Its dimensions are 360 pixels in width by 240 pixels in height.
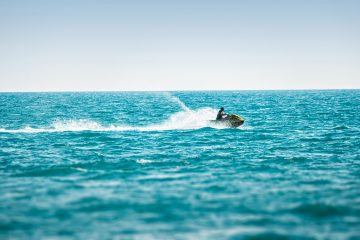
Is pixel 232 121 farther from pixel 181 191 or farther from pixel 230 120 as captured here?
pixel 181 191

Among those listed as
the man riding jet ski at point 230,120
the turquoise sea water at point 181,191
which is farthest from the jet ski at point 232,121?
the turquoise sea water at point 181,191

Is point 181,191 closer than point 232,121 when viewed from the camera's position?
Yes

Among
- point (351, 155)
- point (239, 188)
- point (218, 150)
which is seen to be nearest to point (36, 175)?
point (239, 188)

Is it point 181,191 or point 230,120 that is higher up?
point 230,120

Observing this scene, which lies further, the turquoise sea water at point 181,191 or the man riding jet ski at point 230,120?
the man riding jet ski at point 230,120

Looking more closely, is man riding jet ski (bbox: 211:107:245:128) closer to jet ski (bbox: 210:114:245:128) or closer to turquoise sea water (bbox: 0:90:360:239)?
jet ski (bbox: 210:114:245:128)

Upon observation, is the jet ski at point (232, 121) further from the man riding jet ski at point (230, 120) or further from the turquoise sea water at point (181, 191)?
the turquoise sea water at point (181, 191)

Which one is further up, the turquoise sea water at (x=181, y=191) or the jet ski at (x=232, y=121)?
the jet ski at (x=232, y=121)

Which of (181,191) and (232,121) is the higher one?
(232,121)

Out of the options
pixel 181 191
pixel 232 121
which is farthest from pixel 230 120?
pixel 181 191

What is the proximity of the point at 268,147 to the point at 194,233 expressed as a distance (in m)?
14.4

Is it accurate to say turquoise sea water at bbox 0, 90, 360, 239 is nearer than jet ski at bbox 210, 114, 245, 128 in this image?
Yes

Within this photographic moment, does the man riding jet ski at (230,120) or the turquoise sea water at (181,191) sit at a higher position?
the man riding jet ski at (230,120)

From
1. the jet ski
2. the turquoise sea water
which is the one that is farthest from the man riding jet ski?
the turquoise sea water
